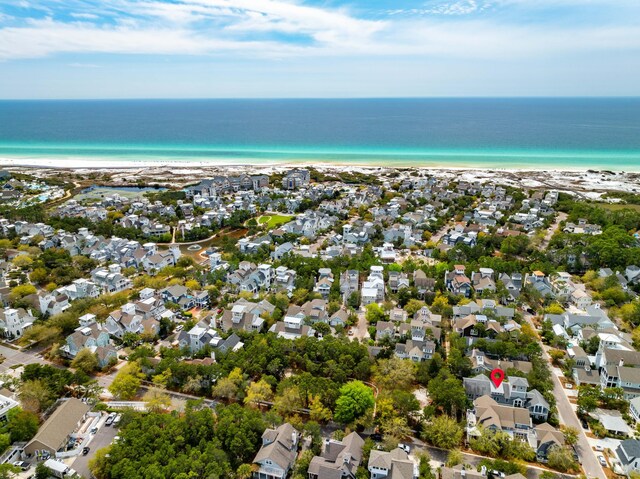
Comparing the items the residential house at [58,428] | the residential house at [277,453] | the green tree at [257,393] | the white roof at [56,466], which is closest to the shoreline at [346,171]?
the residential house at [58,428]

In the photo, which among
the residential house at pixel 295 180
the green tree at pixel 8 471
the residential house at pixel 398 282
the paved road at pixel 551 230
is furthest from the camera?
the residential house at pixel 295 180

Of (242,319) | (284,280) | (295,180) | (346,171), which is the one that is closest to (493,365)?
(242,319)

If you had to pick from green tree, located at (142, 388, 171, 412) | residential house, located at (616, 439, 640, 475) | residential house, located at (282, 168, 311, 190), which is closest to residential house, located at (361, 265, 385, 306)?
green tree, located at (142, 388, 171, 412)

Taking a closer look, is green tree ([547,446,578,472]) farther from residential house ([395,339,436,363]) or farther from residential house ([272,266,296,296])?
residential house ([272,266,296,296])

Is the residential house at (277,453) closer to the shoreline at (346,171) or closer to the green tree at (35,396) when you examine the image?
the green tree at (35,396)

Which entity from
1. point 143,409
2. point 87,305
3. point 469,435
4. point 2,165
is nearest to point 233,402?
point 143,409
